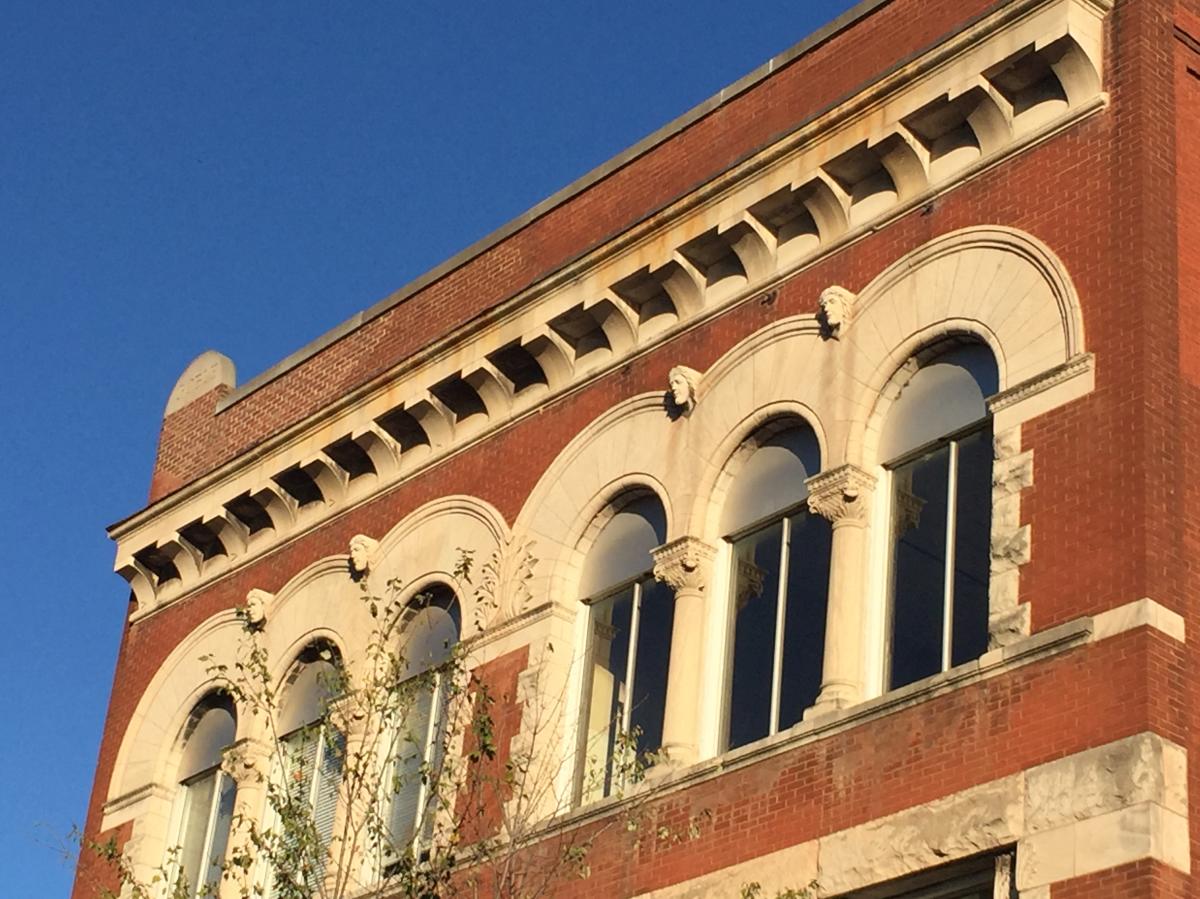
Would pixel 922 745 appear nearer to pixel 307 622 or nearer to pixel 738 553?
pixel 738 553

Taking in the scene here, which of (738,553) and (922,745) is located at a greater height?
(738,553)

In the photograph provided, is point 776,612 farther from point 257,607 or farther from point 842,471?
point 257,607

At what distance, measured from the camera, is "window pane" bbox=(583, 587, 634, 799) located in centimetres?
2225

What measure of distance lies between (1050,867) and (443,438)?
9.94 m

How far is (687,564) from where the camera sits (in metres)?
21.7

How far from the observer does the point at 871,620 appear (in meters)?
20.0

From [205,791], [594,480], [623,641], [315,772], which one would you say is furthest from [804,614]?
[205,791]

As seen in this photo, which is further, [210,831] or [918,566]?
[210,831]

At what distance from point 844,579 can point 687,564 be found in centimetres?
200

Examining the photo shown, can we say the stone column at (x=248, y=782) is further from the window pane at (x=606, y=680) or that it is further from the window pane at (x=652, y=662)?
the window pane at (x=652, y=662)

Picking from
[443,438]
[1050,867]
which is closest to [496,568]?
[443,438]

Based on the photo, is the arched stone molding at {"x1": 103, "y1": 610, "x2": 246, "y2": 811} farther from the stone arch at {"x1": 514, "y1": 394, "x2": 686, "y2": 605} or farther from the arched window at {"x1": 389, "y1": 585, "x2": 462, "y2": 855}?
the stone arch at {"x1": 514, "y1": 394, "x2": 686, "y2": 605}

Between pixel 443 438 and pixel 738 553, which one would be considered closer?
pixel 738 553

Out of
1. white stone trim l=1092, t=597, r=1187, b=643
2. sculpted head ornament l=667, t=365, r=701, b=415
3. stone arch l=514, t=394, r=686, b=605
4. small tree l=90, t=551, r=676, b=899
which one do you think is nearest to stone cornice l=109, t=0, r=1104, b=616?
sculpted head ornament l=667, t=365, r=701, b=415
